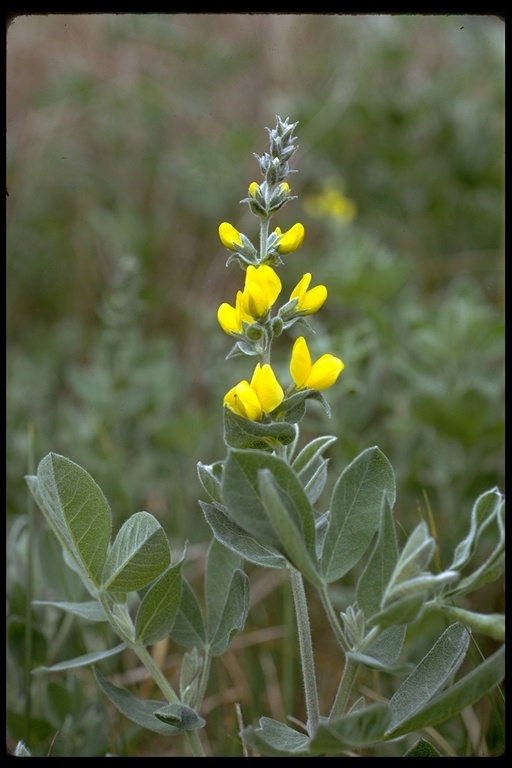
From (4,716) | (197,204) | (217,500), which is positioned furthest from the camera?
(197,204)

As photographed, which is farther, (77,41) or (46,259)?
(77,41)

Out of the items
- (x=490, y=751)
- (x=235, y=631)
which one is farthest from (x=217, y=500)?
(x=490, y=751)

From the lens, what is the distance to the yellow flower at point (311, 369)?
3.47 ft

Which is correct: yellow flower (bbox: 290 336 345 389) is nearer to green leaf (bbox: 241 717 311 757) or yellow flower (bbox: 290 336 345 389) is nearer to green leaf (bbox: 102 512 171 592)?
green leaf (bbox: 102 512 171 592)

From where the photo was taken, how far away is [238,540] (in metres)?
1.07

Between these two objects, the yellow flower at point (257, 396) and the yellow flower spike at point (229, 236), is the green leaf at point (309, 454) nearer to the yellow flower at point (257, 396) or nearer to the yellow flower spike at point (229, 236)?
the yellow flower at point (257, 396)

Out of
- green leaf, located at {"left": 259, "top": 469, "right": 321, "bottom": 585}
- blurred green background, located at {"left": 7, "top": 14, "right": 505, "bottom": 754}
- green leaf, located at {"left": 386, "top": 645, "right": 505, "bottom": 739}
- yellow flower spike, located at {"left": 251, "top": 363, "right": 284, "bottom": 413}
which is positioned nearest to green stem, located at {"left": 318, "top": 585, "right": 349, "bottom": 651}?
green leaf, located at {"left": 259, "top": 469, "right": 321, "bottom": 585}

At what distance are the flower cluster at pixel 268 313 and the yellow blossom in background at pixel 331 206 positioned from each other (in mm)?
2443

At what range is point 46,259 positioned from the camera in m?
4.02

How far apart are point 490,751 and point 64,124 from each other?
394 cm

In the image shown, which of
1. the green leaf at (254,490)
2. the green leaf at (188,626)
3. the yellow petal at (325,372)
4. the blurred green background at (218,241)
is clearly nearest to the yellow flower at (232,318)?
the yellow petal at (325,372)

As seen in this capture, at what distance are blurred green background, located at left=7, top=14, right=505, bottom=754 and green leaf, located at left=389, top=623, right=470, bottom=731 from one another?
73 centimetres

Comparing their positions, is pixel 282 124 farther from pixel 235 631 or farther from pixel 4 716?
pixel 4 716

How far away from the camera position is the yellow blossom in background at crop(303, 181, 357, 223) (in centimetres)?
362
